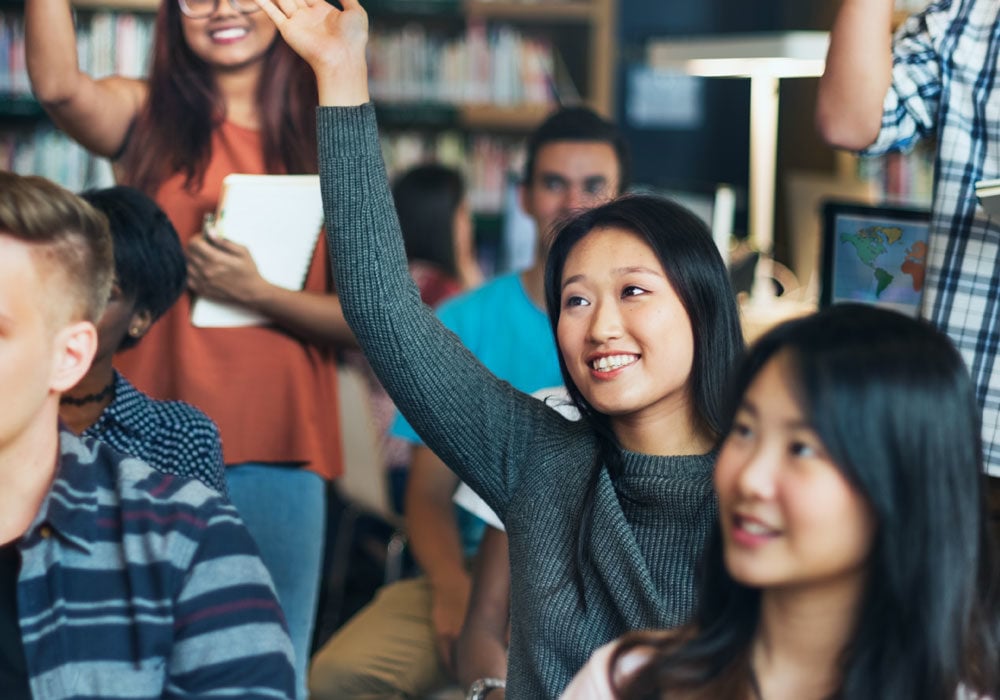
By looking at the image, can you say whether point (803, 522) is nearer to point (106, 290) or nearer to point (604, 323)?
point (604, 323)

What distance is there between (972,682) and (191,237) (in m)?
1.32

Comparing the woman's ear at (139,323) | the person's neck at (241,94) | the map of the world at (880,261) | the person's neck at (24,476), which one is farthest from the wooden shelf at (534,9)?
the person's neck at (24,476)

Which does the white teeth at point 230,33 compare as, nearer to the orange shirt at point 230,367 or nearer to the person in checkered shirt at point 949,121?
the orange shirt at point 230,367

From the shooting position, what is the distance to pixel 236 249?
1.95m

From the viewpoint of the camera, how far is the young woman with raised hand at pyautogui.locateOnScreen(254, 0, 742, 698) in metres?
1.50

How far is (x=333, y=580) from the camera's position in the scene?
162 inches

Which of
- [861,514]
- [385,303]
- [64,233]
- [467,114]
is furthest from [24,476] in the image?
[467,114]

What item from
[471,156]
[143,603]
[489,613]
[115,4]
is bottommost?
[489,613]

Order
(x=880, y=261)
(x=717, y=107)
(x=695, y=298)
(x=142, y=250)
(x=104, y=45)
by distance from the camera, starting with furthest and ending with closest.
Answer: (x=717, y=107), (x=104, y=45), (x=880, y=261), (x=142, y=250), (x=695, y=298)

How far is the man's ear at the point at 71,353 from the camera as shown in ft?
4.27

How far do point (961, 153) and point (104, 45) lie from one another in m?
3.53

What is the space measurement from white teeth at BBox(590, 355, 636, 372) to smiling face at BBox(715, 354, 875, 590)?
0.50 metres

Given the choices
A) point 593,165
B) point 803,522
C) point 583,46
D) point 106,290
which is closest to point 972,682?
point 803,522

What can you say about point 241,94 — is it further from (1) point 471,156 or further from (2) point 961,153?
(1) point 471,156
